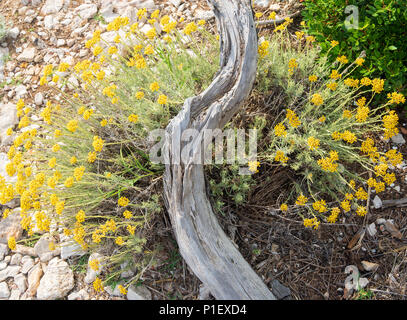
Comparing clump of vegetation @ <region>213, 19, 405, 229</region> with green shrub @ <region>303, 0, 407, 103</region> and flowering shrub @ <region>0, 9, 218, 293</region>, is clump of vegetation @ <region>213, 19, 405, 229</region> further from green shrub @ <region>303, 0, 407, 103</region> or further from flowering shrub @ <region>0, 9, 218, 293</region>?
flowering shrub @ <region>0, 9, 218, 293</region>

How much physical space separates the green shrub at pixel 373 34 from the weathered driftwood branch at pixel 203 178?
31.5 inches

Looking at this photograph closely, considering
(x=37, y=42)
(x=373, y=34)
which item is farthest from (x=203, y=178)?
(x=37, y=42)

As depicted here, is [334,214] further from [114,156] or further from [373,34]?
[114,156]

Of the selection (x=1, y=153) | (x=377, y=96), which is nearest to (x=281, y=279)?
(x=377, y=96)

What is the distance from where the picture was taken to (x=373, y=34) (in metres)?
2.76

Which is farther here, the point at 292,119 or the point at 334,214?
the point at 292,119

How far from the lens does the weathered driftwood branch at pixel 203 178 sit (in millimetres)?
2422

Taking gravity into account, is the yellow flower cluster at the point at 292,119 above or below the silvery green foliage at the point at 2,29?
below

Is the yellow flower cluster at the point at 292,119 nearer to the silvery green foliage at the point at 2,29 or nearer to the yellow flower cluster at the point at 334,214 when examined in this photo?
the yellow flower cluster at the point at 334,214

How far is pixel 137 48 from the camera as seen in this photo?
8.95ft

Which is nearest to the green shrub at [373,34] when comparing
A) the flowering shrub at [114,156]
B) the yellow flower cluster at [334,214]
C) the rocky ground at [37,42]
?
the flowering shrub at [114,156]

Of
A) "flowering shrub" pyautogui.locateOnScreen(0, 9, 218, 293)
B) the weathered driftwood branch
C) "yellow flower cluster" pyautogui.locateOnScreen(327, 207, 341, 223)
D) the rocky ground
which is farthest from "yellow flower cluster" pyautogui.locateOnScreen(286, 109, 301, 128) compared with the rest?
the rocky ground

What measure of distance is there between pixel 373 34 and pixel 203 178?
184 centimetres

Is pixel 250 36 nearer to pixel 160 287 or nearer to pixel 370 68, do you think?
pixel 370 68
